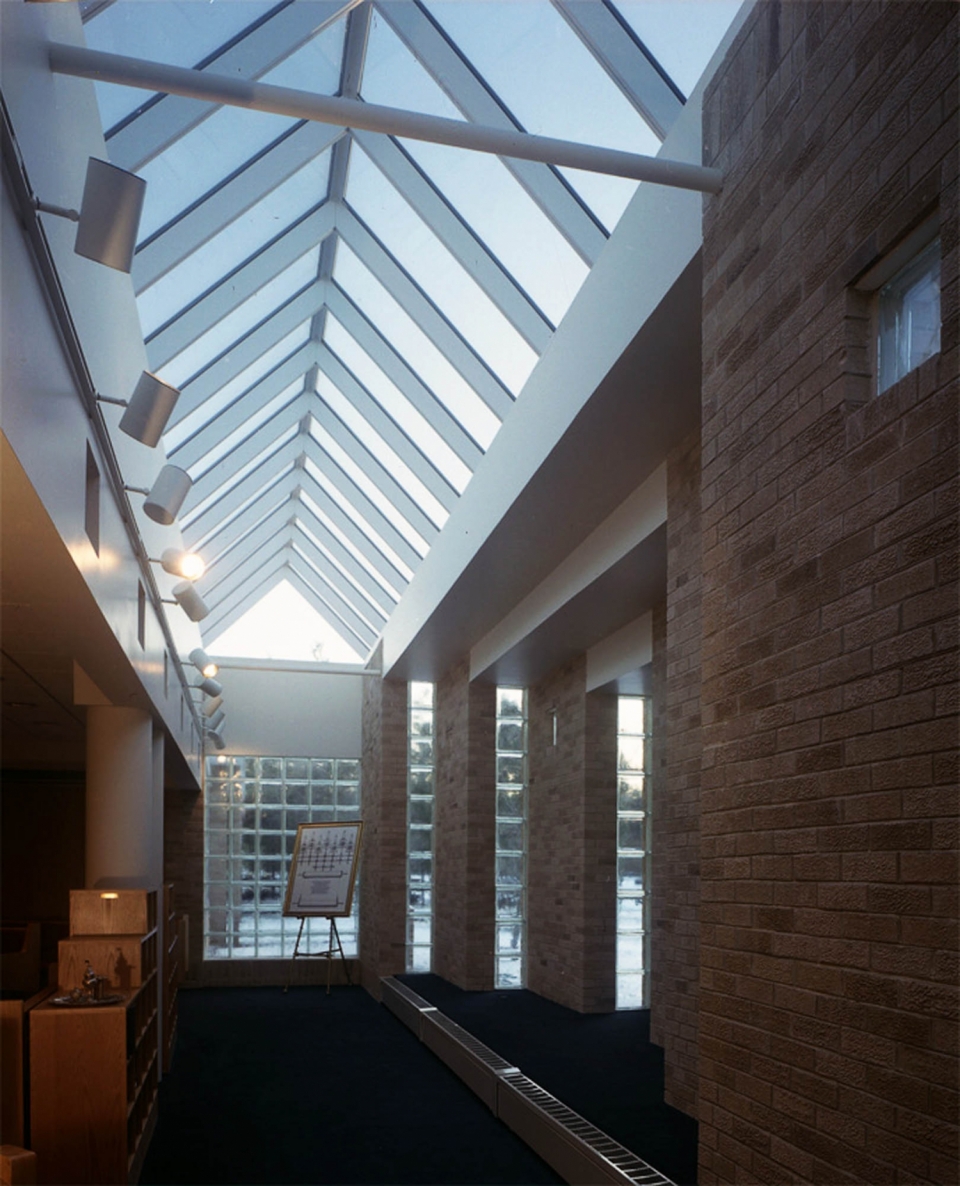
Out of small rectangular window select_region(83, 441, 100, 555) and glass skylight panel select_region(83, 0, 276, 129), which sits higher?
glass skylight panel select_region(83, 0, 276, 129)

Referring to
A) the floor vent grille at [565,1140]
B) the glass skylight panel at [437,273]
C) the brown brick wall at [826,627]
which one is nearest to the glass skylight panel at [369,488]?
the glass skylight panel at [437,273]

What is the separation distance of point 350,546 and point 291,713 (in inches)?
153

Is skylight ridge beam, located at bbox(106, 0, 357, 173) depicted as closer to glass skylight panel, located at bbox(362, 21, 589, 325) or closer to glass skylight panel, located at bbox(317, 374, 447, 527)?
glass skylight panel, located at bbox(362, 21, 589, 325)

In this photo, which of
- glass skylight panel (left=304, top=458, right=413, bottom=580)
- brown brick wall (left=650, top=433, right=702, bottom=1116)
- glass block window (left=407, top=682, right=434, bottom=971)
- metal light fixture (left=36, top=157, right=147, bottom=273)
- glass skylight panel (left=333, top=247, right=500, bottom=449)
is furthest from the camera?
glass block window (left=407, top=682, right=434, bottom=971)

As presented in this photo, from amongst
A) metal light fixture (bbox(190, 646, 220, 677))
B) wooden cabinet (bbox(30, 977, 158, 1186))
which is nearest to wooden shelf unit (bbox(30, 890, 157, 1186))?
wooden cabinet (bbox(30, 977, 158, 1186))

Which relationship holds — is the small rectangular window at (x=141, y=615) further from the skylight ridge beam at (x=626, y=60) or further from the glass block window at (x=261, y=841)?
the glass block window at (x=261, y=841)

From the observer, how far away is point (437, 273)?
8062mm

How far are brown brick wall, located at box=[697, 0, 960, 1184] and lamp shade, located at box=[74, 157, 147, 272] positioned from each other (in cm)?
189

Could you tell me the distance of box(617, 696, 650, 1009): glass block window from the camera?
1272cm

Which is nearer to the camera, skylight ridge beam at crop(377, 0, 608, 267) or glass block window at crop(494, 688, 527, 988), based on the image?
skylight ridge beam at crop(377, 0, 608, 267)

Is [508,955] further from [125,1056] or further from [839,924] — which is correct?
[839,924]

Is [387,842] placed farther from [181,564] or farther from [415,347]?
[181,564]

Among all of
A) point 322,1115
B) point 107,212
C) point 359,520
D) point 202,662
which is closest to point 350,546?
point 359,520

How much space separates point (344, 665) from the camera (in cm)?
1786
